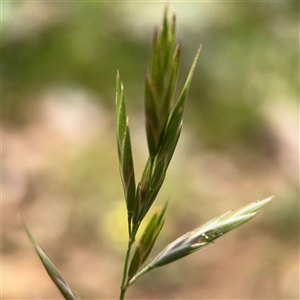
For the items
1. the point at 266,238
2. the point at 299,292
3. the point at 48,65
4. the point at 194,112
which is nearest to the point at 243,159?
the point at 194,112

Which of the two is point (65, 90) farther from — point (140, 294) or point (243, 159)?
point (140, 294)

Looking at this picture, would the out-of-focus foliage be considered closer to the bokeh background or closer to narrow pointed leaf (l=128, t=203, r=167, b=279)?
the bokeh background

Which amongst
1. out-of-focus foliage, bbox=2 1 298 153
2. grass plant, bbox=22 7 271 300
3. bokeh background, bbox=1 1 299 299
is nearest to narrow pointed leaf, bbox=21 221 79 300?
grass plant, bbox=22 7 271 300

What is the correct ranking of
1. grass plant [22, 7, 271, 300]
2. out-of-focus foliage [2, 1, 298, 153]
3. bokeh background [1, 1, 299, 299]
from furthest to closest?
out-of-focus foliage [2, 1, 298, 153]
bokeh background [1, 1, 299, 299]
grass plant [22, 7, 271, 300]

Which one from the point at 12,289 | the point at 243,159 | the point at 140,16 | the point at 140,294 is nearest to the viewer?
the point at 12,289

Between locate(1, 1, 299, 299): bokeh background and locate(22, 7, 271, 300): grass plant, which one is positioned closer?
locate(22, 7, 271, 300): grass plant

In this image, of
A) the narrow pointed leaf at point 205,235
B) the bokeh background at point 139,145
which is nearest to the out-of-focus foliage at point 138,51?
the bokeh background at point 139,145
